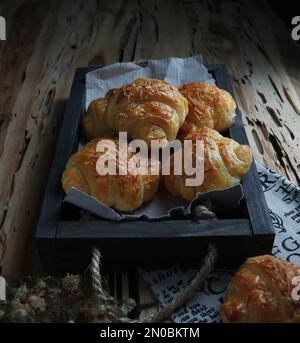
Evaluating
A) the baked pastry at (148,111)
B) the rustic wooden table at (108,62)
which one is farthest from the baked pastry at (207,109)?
the rustic wooden table at (108,62)

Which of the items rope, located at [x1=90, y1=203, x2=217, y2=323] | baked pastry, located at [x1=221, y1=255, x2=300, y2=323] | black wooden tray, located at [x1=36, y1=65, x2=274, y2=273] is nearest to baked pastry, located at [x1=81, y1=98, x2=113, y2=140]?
black wooden tray, located at [x1=36, y1=65, x2=274, y2=273]

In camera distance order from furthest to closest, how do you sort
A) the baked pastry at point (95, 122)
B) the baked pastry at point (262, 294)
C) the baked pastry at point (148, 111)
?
1. the baked pastry at point (95, 122)
2. the baked pastry at point (148, 111)
3. the baked pastry at point (262, 294)

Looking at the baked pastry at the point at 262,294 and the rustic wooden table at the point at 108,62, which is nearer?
the baked pastry at the point at 262,294

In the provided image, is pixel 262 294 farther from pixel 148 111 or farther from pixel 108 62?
pixel 108 62

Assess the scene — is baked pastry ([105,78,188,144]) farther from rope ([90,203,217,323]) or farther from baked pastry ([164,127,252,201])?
rope ([90,203,217,323])

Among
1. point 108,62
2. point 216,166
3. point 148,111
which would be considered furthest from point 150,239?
point 108,62

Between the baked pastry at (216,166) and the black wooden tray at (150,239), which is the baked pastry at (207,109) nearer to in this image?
the baked pastry at (216,166)
